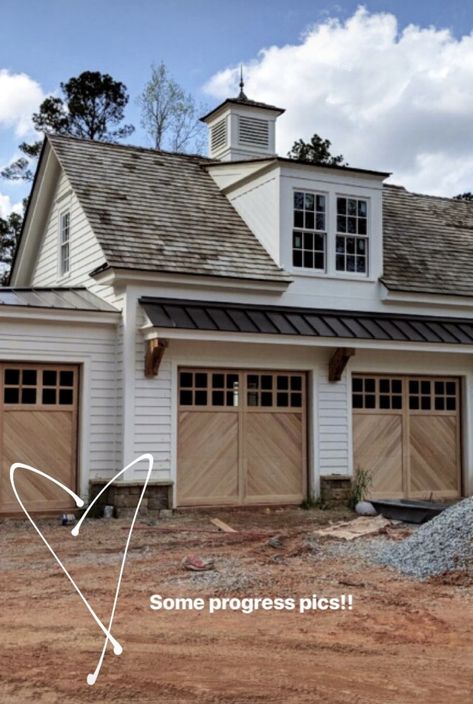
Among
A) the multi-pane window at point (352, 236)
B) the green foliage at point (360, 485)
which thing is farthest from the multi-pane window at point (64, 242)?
the green foliage at point (360, 485)

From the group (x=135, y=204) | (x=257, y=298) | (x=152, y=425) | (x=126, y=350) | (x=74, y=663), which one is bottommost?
(x=74, y=663)

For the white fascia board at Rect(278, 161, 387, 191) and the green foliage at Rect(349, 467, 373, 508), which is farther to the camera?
the white fascia board at Rect(278, 161, 387, 191)

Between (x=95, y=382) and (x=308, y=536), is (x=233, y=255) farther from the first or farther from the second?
(x=308, y=536)

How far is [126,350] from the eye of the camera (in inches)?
527

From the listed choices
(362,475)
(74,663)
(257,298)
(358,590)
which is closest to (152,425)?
(257,298)

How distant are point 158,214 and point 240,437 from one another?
175 inches

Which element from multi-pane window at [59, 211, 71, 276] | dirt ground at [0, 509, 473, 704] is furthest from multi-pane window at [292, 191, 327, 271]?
dirt ground at [0, 509, 473, 704]

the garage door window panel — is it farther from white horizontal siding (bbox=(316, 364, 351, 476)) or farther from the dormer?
the dormer

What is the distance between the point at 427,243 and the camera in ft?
58.5

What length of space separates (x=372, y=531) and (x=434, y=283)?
266 inches

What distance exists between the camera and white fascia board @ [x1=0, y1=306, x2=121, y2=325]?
1279cm

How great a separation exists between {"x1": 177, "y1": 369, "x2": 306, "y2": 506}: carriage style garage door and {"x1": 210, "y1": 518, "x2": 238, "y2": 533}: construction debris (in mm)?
1157

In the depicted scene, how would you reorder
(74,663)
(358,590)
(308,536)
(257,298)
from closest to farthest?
(74,663) < (358,590) < (308,536) < (257,298)

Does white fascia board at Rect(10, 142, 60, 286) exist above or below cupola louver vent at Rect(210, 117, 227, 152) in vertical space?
below
